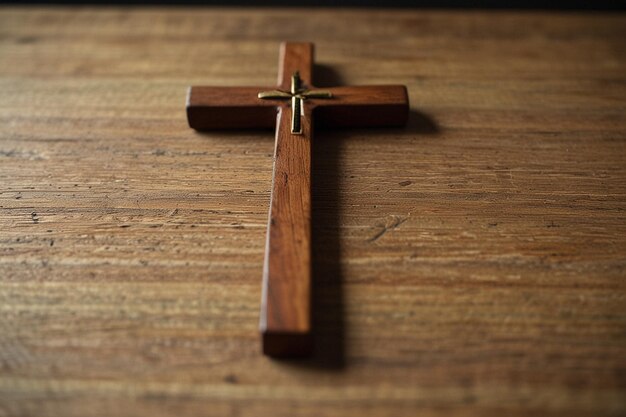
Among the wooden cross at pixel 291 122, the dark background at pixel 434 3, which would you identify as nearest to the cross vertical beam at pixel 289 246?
the wooden cross at pixel 291 122

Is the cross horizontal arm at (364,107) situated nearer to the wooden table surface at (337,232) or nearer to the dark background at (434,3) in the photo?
the wooden table surface at (337,232)

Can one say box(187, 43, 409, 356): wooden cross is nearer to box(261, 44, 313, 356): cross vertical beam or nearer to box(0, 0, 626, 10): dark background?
box(261, 44, 313, 356): cross vertical beam

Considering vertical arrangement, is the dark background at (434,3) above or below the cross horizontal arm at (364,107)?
below

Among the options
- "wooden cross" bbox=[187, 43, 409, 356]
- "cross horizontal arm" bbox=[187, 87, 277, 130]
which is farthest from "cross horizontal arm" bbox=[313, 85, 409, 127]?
"cross horizontal arm" bbox=[187, 87, 277, 130]

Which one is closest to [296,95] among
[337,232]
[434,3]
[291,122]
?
[291,122]

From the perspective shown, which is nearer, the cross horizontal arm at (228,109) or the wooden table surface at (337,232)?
the wooden table surface at (337,232)

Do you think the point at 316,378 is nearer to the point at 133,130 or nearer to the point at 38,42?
the point at 133,130

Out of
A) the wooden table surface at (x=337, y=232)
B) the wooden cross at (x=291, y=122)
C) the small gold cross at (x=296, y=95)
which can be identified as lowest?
the wooden table surface at (x=337, y=232)

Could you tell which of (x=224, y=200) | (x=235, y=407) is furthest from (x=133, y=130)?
(x=235, y=407)

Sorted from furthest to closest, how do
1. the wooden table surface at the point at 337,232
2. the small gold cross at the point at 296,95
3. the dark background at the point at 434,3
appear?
the dark background at the point at 434,3 → the small gold cross at the point at 296,95 → the wooden table surface at the point at 337,232
